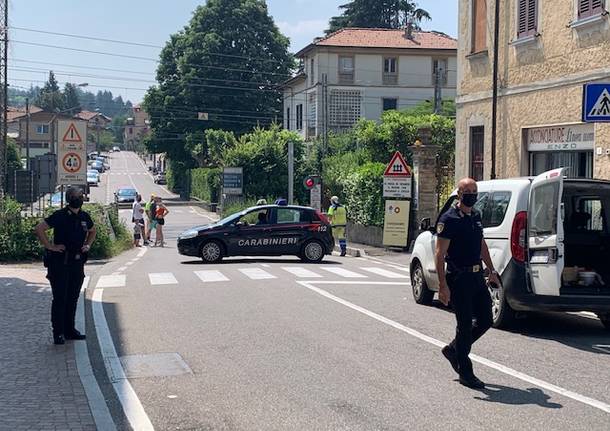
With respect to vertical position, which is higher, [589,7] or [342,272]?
[589,7]

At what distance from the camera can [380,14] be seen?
82438 millimetres

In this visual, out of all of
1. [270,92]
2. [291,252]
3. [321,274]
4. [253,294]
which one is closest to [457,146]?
[291,252]

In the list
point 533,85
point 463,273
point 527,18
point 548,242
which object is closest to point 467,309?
point 463,273

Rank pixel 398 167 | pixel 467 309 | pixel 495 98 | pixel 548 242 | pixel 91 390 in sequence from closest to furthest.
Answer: pixel 91 390 < pixel 467 309 < pixel 548 242 < pixel 495 98 < pixel 398 167

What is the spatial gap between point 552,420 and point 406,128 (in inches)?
1391

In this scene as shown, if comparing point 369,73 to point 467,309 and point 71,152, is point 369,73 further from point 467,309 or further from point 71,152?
point 467,309

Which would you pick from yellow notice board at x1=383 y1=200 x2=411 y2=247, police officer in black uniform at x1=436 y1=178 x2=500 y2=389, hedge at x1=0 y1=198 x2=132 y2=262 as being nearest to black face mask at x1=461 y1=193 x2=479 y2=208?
police officer in black uniform at x1=436 y1=178 x2=500 y2=389

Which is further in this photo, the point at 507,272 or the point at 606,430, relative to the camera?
the point at 507,272

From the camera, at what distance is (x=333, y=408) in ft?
23.8

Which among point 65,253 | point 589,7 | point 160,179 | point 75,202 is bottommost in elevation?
point 65,253

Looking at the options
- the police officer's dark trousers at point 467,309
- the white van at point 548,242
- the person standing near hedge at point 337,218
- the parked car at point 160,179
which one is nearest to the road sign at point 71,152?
the person standing near hedge at point 337,218

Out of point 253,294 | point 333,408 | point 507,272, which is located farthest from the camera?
point 253,294

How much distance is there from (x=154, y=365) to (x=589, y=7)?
13864 mm

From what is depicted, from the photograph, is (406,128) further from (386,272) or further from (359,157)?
(386,272)
